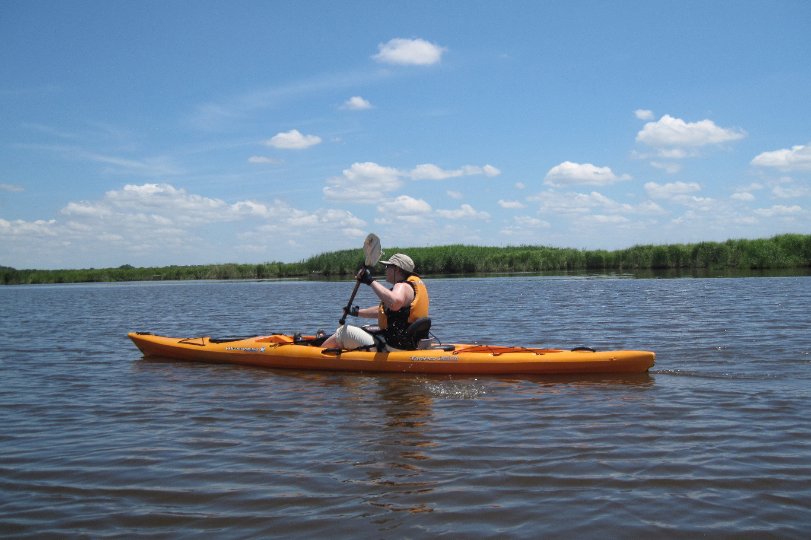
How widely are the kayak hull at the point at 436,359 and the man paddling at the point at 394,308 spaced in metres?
0.19

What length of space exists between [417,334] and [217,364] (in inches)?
110

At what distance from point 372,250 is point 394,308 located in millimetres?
1048

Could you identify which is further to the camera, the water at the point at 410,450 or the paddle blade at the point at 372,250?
the paddle blade at the point at 372,250

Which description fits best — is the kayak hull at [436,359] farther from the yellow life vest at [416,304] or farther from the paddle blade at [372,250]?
the paddle blade at [372,250]

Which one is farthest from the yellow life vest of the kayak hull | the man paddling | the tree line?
the tree line

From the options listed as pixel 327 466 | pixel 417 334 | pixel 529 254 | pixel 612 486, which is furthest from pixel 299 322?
pixel 529 254

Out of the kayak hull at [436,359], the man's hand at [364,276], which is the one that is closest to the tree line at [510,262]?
the kayak hull at [436,359]

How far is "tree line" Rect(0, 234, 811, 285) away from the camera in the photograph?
28531 mm

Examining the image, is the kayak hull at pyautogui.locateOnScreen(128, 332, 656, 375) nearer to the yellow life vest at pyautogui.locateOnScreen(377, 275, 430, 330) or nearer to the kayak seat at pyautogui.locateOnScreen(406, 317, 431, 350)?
the kayak seat at pyautogui.locateOnScreen(406, 317, 431, 350)

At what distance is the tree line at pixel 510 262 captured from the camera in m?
28.5

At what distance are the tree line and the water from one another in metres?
22.0

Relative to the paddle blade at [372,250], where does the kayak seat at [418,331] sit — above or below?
below

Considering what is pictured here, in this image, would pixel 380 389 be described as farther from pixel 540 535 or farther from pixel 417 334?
pixel 540 535

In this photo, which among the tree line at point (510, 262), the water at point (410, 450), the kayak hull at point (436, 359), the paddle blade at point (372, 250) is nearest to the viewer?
the water at point (410, 450)
